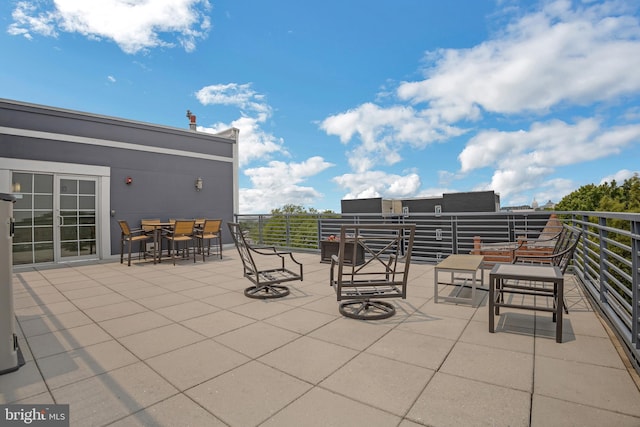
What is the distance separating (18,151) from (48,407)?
689cm

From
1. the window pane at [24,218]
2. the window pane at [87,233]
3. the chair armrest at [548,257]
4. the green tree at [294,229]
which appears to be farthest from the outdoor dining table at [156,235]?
the chair armrest at [548,257]

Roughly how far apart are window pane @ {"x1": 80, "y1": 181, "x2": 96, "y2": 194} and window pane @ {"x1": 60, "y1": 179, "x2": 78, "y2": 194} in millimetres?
107

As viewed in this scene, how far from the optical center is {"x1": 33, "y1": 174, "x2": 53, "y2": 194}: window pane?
6445 mm

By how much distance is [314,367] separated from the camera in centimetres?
189

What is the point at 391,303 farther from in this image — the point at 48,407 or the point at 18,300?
the point at 18,300

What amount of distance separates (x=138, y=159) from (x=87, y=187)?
4.09 ft

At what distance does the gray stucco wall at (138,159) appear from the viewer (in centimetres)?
636

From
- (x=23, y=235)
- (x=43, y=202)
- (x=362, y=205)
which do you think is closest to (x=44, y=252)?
(x=23, y=235)

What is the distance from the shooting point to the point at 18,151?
20.4 feet

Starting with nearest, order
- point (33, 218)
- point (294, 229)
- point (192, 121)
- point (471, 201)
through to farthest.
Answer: point (33, 218) → point (294, 229) → point (192, 121) → point (471, 201)

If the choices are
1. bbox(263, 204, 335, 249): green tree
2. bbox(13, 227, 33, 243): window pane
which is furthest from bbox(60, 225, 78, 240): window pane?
bbox(263, 204, 335, 249): green tree

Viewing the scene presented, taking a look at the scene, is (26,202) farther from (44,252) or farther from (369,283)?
(369,283)

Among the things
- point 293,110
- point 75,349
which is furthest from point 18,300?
point 293,110

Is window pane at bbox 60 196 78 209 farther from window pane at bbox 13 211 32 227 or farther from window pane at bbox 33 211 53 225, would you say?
window pane at bbox 13 211 32 227
